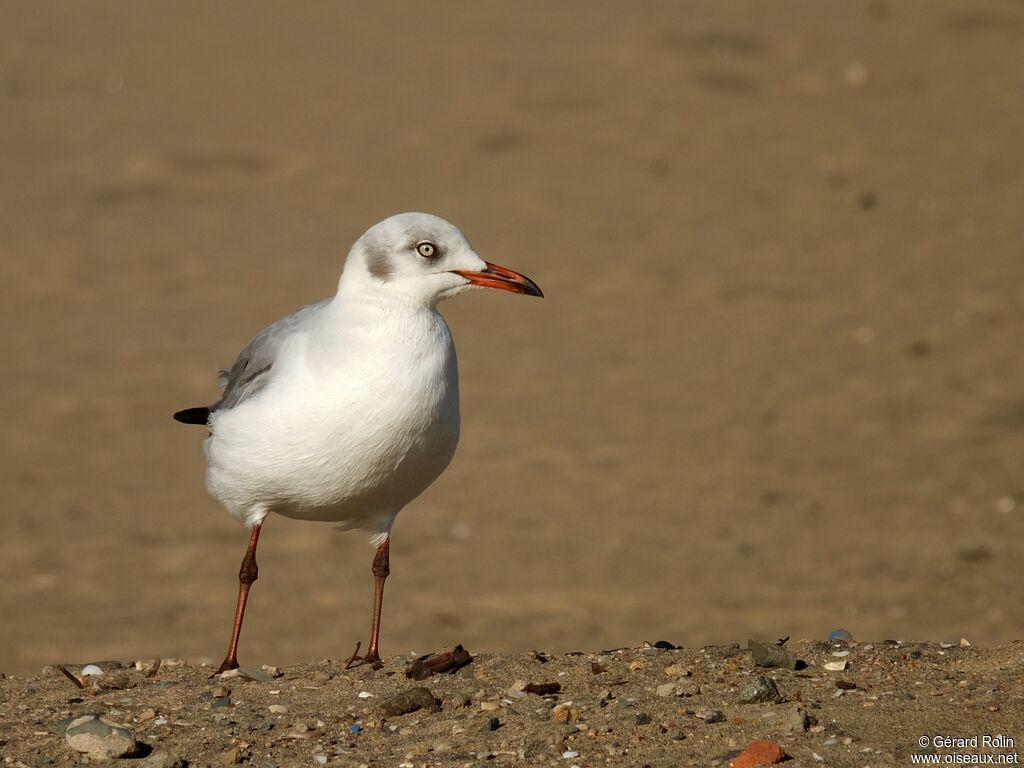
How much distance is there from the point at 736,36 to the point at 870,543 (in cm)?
952

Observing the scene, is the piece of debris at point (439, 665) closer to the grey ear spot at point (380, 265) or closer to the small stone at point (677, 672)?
Answer: the small stone at point (677, 672)

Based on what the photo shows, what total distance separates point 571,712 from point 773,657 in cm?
96

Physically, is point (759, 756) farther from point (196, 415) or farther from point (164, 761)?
point (196, 415)

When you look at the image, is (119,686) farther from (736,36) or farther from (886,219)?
(736,36)

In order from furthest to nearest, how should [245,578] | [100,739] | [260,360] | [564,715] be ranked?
[245,578] → [260,360] → [564,715] → [100,739]

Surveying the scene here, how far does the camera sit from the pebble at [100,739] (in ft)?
18.9

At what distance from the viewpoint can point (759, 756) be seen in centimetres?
540

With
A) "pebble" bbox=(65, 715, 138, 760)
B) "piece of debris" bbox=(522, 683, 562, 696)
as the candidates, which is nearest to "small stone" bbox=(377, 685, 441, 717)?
"piece of debris" bbox=(522, 683, 562, 696)

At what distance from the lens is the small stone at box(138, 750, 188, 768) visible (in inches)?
223

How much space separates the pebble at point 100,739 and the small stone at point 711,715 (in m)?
1.97

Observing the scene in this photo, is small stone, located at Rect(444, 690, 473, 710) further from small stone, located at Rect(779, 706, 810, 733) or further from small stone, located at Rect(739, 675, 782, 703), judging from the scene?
small stone, located at Rect(779, 706, 810, 733)

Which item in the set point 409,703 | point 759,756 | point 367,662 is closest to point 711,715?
point 759,756

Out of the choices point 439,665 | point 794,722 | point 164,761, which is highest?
point 439,665

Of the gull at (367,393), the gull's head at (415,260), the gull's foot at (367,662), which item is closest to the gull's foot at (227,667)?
the gull at (367,393)
